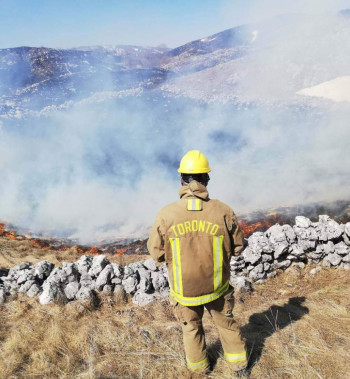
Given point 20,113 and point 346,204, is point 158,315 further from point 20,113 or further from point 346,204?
point 20,113

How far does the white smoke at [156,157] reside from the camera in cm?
933

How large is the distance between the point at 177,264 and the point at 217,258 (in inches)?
12.3

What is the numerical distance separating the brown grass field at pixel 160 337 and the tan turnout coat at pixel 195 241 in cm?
92

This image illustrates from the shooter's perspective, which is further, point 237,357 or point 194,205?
point 237,357

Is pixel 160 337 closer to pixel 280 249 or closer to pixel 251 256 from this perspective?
pixel 251 256

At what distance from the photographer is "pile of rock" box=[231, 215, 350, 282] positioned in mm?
5402

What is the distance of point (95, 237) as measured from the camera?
27.4 ft

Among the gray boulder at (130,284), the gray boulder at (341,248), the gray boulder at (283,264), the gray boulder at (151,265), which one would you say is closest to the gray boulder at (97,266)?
the gray boulder at (130,284)

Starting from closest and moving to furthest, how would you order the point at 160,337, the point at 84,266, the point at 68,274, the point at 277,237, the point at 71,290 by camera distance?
the point at 160,337
the point at 71,290
the point at 68,274
the point at 84,266
the point at 277,237

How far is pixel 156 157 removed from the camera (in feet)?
44.2

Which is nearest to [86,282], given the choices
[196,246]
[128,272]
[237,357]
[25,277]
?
[128,272]

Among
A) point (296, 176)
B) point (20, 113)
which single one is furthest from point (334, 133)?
point (20, 113)

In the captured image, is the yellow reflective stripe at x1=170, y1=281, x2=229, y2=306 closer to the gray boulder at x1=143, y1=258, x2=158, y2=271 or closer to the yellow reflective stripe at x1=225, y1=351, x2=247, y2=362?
the yellow reflective stripe at x1=225, y1=351, x2=247, y2=362

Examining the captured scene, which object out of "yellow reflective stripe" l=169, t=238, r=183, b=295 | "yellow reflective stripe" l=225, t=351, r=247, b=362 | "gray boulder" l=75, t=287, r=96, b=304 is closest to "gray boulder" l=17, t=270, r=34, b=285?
"gray boulder" l=75, t=287, r=96, b=304
